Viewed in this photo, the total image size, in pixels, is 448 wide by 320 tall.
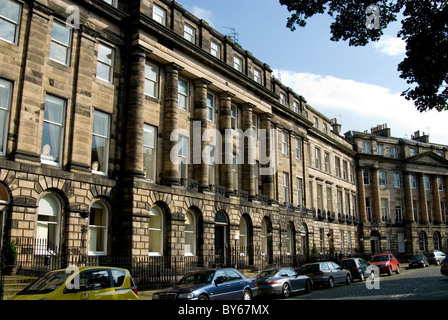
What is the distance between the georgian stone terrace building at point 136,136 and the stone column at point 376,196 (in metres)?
25.0

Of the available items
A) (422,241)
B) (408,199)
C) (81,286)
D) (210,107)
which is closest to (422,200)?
(408,199)

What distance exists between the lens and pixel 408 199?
2405 inches

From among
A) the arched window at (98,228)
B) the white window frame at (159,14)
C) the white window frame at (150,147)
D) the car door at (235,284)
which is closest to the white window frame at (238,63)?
the white window frame at (159,14)

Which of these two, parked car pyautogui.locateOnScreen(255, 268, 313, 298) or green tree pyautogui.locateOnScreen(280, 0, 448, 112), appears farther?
parked car pyautogui.locateOnScreen(255, 268, 313, 298)

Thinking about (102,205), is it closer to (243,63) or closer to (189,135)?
(189,135)

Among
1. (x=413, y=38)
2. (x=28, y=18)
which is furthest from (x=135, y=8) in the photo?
(x=413, y=38)

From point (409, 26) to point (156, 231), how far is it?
1658 cm

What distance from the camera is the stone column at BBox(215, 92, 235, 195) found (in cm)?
2970

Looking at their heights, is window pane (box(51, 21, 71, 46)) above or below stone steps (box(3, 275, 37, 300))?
above

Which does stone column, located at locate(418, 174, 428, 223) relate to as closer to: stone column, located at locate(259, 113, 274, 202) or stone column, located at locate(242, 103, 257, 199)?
stone column, located at locate(259, 113, 274, 202)

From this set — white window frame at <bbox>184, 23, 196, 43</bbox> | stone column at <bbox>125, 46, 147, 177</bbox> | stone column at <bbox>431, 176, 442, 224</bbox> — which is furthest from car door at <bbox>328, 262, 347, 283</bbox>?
stone column at <bbox>431, 176, 442, 224</bbox>

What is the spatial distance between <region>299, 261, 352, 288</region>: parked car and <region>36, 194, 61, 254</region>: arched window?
13.3 metres
